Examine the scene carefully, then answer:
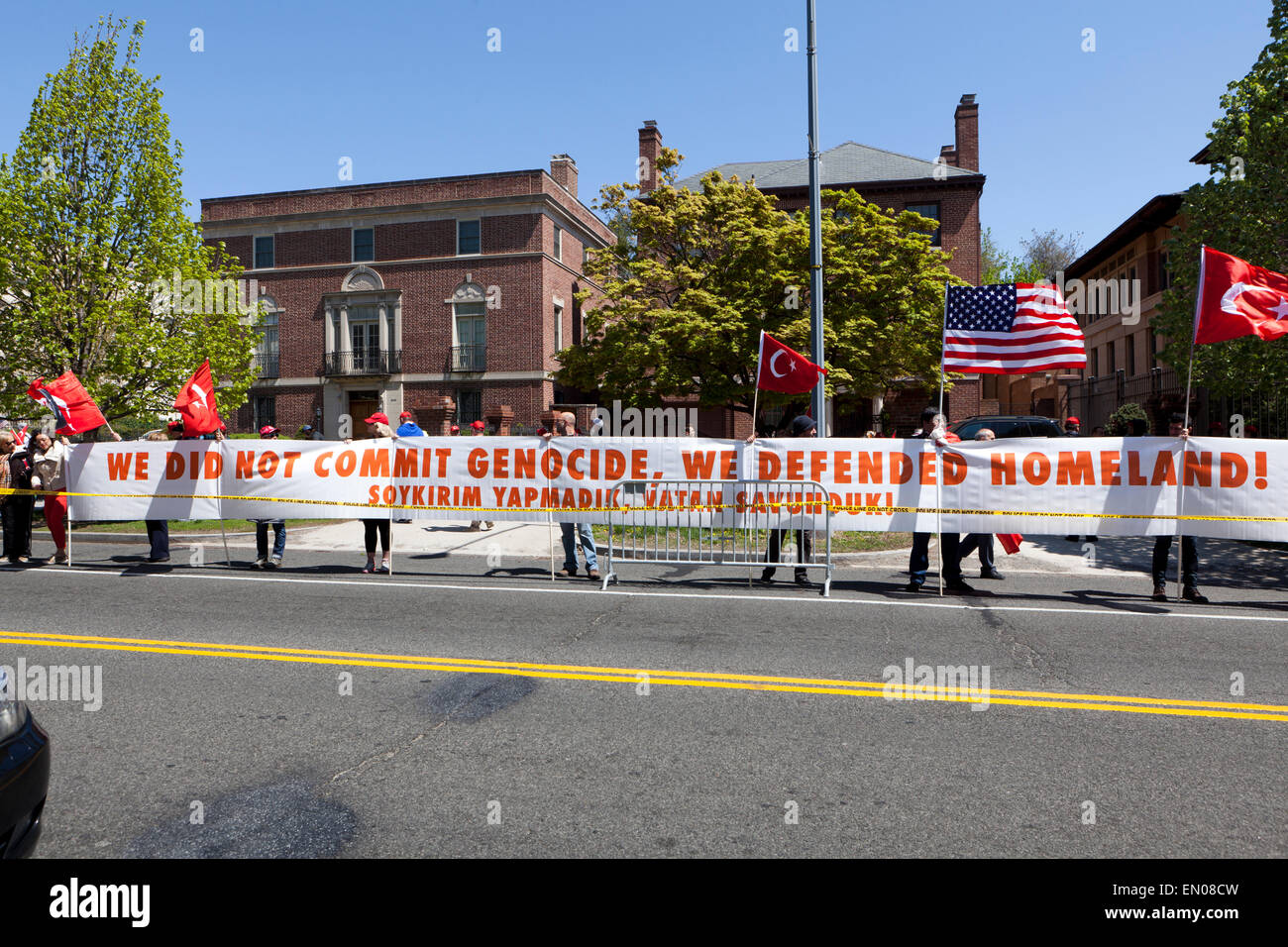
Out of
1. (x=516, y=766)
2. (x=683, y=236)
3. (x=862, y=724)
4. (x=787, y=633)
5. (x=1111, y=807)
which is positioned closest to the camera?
(x=1111, y=807)

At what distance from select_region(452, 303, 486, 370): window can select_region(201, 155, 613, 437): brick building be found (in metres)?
0.05

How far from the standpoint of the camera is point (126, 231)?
19.4 meters

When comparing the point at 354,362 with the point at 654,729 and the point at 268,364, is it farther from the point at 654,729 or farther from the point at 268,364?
the point at 654,729

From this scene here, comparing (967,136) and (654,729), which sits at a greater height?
(967,136)

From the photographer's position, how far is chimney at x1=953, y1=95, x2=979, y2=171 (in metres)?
41.5

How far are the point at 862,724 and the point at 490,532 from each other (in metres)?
10.7

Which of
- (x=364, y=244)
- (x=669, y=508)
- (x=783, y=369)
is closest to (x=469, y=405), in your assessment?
(x=364, y=244)

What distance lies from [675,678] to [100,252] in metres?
18.4

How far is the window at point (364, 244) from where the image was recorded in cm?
3975

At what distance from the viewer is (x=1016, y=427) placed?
19.2 metres

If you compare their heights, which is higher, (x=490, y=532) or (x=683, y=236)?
(x=683, y=236)

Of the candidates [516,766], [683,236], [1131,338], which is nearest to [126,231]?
[683,236]
